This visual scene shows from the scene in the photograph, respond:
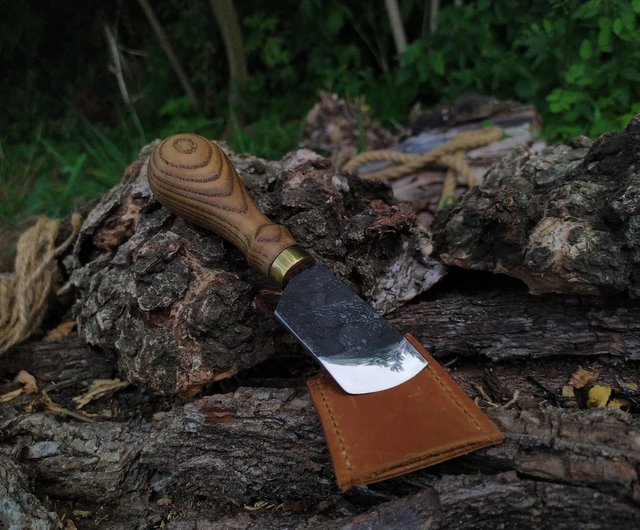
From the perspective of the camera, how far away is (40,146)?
4027mm

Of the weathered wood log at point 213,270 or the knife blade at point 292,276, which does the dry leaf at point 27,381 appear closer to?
the weathered wood log at point 213,270

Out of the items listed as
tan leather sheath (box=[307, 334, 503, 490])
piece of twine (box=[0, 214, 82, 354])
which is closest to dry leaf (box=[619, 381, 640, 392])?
tan leather sheath (box=[307, 334, 503, 490])

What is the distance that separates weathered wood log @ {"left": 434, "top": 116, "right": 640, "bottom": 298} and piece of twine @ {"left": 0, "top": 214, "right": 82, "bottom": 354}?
140 cm

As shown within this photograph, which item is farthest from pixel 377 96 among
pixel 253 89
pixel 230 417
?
pixel 230 417

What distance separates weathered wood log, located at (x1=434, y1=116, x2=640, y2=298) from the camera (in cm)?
143

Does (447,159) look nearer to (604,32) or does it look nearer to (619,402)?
(604,32)

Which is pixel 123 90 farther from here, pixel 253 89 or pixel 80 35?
pixel 253 89

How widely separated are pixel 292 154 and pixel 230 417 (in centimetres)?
102

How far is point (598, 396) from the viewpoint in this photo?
147cm

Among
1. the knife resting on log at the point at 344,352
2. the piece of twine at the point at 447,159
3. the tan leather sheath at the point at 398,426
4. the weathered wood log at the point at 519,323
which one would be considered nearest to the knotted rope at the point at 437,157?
the piece of twine at the point at 447,159

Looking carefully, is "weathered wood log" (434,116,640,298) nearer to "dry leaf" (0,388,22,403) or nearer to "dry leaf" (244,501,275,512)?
"dry leaf" (244,501,275,512)

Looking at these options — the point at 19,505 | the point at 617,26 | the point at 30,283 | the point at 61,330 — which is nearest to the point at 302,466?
the point at 19,505

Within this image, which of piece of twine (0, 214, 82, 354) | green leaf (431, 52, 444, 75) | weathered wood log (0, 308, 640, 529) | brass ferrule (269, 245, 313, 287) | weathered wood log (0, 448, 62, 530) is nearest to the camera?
weathered wood log (0, 308, 640, 529)

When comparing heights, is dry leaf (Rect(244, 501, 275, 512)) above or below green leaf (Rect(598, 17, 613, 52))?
below
